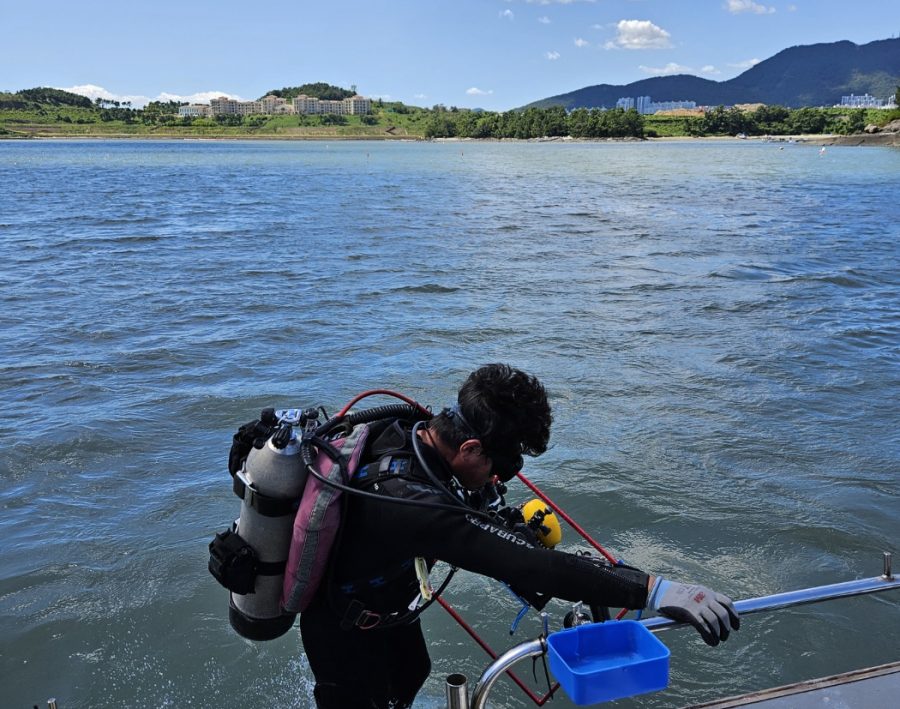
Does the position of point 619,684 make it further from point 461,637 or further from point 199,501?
point 199,501

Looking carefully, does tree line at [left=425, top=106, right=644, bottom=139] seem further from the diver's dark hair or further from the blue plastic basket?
the blue plastic basket

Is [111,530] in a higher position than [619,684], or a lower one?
lower

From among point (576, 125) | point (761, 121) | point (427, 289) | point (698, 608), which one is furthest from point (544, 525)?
point (761, 121)

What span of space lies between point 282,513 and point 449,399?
273 inches

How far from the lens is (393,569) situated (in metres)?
2.60

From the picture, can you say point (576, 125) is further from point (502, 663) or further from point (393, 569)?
point (502, 663)

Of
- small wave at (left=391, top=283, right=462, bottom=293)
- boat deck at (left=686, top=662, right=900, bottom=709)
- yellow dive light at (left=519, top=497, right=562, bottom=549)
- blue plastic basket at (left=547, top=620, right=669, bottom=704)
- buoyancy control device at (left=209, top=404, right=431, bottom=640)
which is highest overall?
buoyancy control device at (left=209, top=404, right=431, bottom=640)

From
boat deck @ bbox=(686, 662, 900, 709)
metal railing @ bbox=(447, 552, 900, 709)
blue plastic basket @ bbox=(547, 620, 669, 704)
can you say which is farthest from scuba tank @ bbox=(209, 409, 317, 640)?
boat deck @ bbox=(686, 662, 900, 709)

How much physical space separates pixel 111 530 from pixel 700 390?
701cm

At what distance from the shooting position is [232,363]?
37.0 ft

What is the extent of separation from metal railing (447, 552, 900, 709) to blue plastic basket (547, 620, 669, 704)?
85mm

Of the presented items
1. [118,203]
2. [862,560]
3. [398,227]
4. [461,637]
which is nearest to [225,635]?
[461,637]

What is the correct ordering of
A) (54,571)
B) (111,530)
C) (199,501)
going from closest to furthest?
(54,571) → (111,530) → (199,501)

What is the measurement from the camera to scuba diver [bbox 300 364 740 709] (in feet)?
7.72
